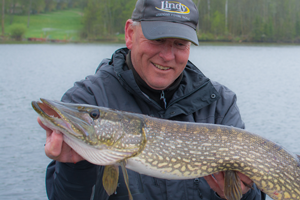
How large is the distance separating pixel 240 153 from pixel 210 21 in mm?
54639

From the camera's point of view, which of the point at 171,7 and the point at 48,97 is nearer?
the point at 171,7

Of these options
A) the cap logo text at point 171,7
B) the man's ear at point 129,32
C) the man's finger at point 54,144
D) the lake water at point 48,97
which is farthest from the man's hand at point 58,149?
the lake water at point 48,97

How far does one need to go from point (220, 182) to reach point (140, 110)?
777 mm

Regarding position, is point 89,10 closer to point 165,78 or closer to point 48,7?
point 48,7

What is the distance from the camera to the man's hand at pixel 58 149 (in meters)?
1.71

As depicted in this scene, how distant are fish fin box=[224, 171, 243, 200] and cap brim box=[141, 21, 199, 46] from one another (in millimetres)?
964

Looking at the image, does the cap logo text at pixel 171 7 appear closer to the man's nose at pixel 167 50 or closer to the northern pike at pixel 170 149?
the man's nose at pixel 167 50

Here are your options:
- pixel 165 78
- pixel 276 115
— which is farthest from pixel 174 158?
pixel 276 115

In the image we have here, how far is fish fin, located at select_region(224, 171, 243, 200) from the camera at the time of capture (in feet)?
6.50

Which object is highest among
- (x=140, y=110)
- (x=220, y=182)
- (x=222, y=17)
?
(x=140, y=110)

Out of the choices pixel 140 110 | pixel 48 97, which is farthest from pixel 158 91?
pixel 48 97

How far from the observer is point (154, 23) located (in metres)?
2.23

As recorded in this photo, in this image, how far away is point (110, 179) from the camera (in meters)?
1.83

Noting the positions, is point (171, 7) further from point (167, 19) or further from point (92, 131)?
point (92, 131)
